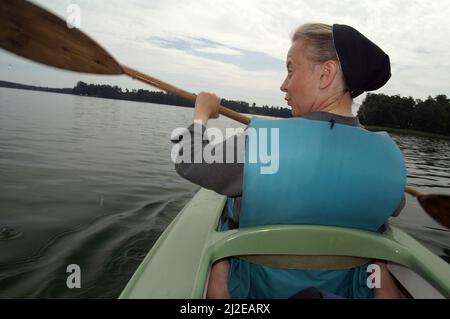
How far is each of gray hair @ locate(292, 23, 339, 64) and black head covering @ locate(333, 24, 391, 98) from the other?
0.05 m

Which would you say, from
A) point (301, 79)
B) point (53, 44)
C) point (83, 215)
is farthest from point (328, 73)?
point (83, 215)

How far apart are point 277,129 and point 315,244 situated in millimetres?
636

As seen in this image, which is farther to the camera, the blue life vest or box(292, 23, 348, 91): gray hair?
box(292, 23, 348, 91): gray hair

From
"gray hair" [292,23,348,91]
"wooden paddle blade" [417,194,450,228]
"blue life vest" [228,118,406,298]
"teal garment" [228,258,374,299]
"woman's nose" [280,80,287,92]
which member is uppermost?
"gray hair" [292,23,348,91]

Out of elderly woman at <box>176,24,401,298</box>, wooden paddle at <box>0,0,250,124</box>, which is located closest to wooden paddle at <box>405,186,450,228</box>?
elderly woman at <box>176,24,401,298</box>

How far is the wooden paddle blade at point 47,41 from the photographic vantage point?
7.58 ft

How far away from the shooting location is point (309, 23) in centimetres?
203

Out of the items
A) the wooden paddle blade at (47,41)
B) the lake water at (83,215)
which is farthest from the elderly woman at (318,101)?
the lake water at (83,215)

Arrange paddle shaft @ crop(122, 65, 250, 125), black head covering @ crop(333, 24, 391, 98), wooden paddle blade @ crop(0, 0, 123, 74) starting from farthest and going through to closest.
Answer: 1. paddle shaft @ crop(122, 65, 250, 125)
2. wooden paddle blade @ crop(0, 0, 123, 74)
3. black head covering @ crop(333, 24, 391, 98)

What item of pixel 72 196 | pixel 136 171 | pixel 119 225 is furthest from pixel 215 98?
pixel 136 171

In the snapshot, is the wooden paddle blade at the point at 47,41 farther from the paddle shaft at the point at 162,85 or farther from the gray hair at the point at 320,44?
the gray hair at the point at 320,44

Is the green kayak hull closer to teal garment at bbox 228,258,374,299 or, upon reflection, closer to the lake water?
teal garment at bbox 228,258,374,299

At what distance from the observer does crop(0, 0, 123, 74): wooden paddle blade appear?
91.0 inches

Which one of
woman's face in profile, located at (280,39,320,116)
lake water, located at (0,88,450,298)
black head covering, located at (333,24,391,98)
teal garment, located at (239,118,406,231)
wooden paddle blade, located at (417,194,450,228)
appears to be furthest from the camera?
lake water, located at (0,88,450,298)
